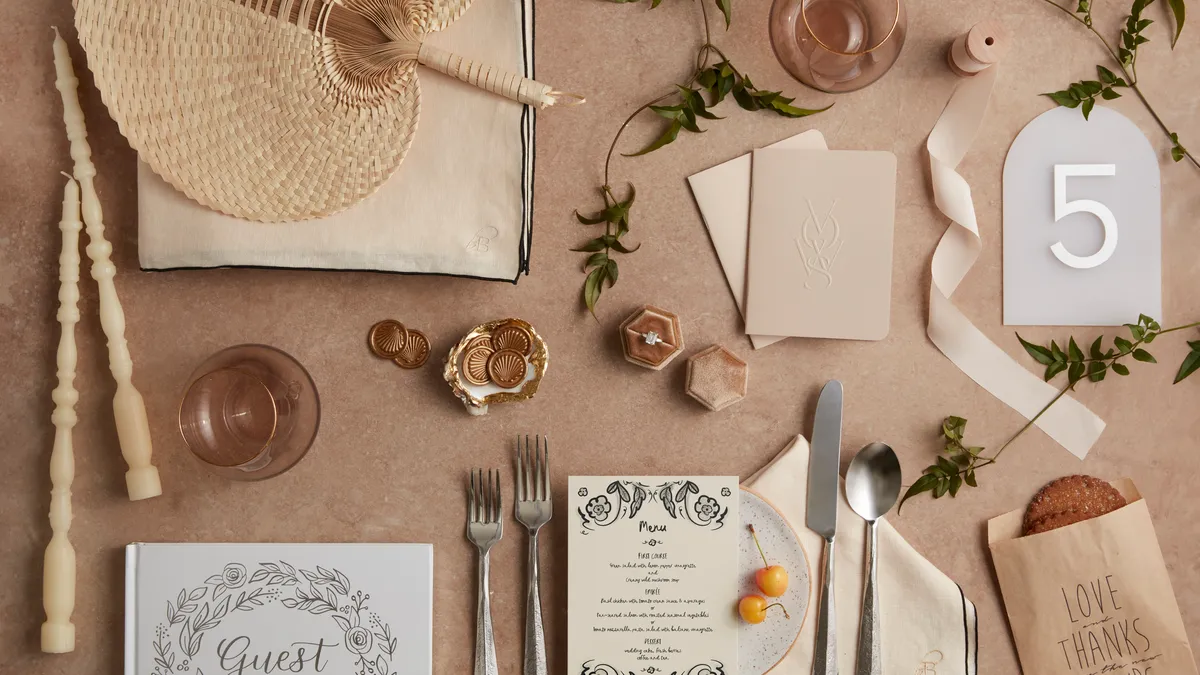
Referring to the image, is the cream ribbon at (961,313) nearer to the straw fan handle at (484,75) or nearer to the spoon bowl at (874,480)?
the spoon bowl at (874,480)

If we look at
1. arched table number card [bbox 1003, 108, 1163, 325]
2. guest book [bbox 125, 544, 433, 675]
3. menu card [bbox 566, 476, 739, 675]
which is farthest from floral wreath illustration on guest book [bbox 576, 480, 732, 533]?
arched table number card [bbox 1003, 108, 1163, 325]

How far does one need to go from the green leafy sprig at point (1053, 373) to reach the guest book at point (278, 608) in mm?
671

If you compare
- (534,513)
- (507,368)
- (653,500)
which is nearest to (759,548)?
(653,500)

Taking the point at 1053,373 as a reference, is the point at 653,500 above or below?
below

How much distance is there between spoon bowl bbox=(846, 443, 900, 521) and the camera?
980 mm

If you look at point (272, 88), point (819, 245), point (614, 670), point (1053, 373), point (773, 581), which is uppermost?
point (272, 88)

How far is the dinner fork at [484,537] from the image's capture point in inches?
38.0

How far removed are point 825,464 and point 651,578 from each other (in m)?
0.27

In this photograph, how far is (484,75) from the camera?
0.89 m

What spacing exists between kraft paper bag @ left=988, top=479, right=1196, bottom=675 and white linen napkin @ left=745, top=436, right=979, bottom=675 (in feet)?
0.27

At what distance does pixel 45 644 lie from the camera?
954 millimetres

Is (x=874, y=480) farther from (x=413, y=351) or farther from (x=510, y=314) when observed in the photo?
(x=413, y=351)

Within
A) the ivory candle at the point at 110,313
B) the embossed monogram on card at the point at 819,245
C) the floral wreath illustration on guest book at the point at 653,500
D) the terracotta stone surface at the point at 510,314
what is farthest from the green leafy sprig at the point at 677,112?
the ivory candle at the point at 110,313

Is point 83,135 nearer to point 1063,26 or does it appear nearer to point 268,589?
point 268,589
